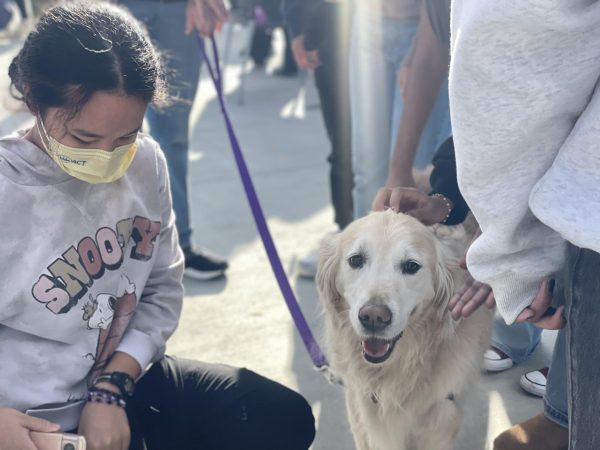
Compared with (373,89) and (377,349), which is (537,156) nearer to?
(377,349)

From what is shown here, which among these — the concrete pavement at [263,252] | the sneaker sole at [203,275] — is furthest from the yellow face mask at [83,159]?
the sneaker sole at [203,275]

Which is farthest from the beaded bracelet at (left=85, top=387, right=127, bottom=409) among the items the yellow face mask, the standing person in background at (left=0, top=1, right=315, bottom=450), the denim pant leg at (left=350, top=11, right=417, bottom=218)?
the denim pant leg at (left=350, top=11, right=417, bottom=218)

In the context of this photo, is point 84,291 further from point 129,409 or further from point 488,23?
point 488,23

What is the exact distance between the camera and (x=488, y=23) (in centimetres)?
122

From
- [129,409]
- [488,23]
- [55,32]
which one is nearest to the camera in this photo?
[488,23]

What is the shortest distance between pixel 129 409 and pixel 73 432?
162 mm

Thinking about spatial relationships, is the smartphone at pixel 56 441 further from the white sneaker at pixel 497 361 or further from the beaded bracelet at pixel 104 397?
the white sneaker at pixel 497 361

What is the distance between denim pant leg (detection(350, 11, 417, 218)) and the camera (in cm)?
327

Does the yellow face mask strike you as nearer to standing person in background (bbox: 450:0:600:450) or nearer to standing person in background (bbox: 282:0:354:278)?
standing person in background (bbox: 450:0:600:450)

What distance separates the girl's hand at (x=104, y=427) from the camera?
1.81 metres

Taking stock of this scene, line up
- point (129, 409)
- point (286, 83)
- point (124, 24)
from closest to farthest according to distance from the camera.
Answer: point (124, 24) → point (129, 409) → point (286, 83)

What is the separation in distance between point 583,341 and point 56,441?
113 cm

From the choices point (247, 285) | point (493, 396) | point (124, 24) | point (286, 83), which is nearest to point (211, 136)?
point (286, 83)

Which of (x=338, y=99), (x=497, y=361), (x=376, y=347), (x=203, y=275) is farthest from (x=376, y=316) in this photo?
(x=338, y=99)
